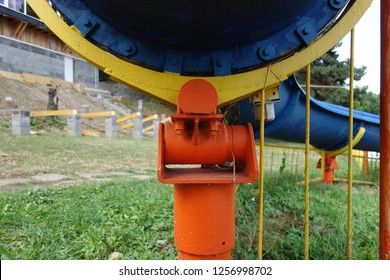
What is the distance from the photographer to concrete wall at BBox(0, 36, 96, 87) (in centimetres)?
930

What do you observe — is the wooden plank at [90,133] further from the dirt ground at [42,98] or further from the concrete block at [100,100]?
the concrete block at [100,100]

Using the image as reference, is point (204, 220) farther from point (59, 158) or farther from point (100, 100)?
point (100, 100)

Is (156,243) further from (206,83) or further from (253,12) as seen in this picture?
(253,12)

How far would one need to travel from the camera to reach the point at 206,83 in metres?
0.97

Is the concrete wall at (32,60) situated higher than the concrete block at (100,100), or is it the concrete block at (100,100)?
the concrete wall at (32,60)

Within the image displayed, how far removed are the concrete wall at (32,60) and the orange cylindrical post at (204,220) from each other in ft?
32.5

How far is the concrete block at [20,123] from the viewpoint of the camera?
6.15 metres

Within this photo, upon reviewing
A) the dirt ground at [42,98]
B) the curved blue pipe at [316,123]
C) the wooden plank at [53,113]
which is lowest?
the curved blue pipe at [316,123]

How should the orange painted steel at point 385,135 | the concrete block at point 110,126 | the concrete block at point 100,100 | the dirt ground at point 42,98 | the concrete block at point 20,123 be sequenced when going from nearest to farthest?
the orange painted steel at point 385,135 → the concrete block at point 20,123 → the dirt ground at point 42,98 → the concrete block at point 110,126 → the concrete block at point 100,100

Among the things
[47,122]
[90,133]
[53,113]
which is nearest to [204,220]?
[47,122]

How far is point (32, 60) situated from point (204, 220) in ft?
37.1

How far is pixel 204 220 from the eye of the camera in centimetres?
108

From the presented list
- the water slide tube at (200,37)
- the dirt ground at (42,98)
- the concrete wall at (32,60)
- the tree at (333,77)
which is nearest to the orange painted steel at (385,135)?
the water slide tube at (200,37)
